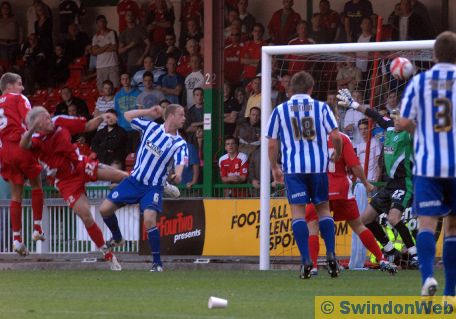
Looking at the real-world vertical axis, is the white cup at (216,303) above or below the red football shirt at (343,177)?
below

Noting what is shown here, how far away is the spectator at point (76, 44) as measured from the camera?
2216cm

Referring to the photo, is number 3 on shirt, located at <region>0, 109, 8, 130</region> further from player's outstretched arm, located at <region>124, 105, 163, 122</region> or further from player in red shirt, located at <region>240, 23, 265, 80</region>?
player in red shirt, located at <region>240, 23, 265, 80</region>

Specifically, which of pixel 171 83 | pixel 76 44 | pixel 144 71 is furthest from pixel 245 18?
pixel 76 44

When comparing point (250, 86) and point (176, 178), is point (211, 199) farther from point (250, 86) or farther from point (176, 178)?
point (176, 178)

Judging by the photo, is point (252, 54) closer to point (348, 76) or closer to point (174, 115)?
point (348, 76)

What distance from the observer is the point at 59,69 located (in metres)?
22.0

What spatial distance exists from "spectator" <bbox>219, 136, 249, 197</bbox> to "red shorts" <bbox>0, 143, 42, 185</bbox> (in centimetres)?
451

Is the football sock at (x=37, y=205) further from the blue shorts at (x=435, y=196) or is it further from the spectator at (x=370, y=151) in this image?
the blue shorts at (x=435, y=196)

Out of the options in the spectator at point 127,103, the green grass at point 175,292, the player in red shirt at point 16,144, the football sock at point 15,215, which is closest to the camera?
the green grass at point 175,292

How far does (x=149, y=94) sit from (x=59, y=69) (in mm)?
2840

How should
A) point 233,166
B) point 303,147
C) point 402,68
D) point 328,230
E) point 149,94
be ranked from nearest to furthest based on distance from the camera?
point 402,68
point 303,147
point 328,230
point 233,166
point 149,94

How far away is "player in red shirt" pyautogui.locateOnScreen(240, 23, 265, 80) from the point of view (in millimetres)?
19528

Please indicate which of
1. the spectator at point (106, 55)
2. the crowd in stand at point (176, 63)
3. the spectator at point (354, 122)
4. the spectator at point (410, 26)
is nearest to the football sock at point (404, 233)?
the crowd in stand at point (176, 63)

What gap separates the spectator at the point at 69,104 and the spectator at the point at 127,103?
0.77 meters
